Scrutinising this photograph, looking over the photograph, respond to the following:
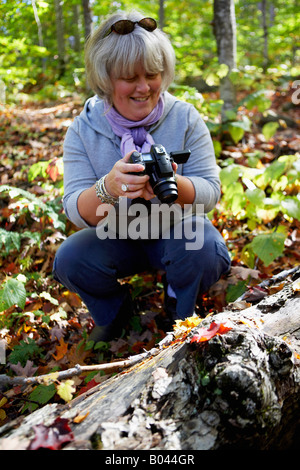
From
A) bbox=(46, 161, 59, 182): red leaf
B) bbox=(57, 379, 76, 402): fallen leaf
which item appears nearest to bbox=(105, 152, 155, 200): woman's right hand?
bbox=(57, 379, 76, 402): fallen leaf

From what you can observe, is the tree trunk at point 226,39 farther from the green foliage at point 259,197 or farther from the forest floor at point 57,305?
the green foliage at point 259,197

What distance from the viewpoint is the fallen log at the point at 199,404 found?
1.04 meters

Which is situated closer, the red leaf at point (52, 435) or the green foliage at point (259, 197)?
the red leaf at point (52, 435)

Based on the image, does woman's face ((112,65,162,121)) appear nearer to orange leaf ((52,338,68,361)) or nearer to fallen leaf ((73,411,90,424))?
orange leaf ((52,338,68,361))

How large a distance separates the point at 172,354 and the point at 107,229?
3.73 ft

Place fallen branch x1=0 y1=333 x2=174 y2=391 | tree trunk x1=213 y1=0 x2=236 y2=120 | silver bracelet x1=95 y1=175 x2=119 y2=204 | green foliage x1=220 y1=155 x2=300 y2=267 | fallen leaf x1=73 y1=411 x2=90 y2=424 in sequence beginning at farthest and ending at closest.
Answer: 1. tree trunk x1=213 y1=0 x2=236 y2=120
2. green foliage x1=220 y1=155 x2=300 y2=267
3. silver bracelet x1=95 y1=175 x2=119 y2=204
4. fallen branch x1=0 y1=333 x2=174 y2=391
5. fallen leaf x1=73 y1=411 x2=90 y2=424

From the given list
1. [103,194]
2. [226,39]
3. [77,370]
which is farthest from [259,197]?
[226,39]

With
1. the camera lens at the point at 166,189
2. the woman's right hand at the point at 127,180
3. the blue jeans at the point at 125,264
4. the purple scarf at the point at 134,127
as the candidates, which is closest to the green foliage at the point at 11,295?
the blue jeans at the point at 125,264

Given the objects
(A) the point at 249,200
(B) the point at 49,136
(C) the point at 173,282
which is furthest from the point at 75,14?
(C) the point at 173,282

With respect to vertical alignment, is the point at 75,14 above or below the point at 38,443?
above

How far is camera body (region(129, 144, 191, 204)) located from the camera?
5.33ft

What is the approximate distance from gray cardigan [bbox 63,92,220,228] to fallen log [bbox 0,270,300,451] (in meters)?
1.11
